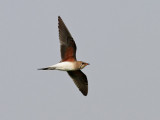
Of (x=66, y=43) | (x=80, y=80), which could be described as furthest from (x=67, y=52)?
(x=80, y=80)

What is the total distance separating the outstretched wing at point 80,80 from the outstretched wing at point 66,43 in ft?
4.35

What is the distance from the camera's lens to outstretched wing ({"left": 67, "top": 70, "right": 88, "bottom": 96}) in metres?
19.1

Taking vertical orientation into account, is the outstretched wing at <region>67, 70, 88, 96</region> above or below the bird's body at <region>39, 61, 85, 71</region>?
below

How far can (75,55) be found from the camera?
59.3ft

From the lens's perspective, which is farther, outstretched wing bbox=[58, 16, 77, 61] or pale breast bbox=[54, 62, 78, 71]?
outstretched wing bbox=[58, 16, 77, 61]

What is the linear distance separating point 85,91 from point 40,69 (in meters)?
3.56

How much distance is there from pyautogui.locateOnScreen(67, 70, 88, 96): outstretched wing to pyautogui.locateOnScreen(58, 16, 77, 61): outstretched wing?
1.33 meters

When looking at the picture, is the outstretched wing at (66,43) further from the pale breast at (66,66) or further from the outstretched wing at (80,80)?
the outstretched wing at (80,80)

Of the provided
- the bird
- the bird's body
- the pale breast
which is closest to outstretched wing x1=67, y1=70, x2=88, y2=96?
the bird

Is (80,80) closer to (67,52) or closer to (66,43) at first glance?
(67,52)

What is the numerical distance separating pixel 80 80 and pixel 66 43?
2.43 meters

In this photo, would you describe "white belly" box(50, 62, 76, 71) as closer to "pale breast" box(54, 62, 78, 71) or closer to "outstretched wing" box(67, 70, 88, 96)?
"pale breast" box(54, 62, 78, 71)

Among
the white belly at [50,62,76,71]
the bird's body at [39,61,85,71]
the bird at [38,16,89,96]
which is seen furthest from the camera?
the bird at [38,16,89,96]

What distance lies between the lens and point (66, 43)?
1778 cm
